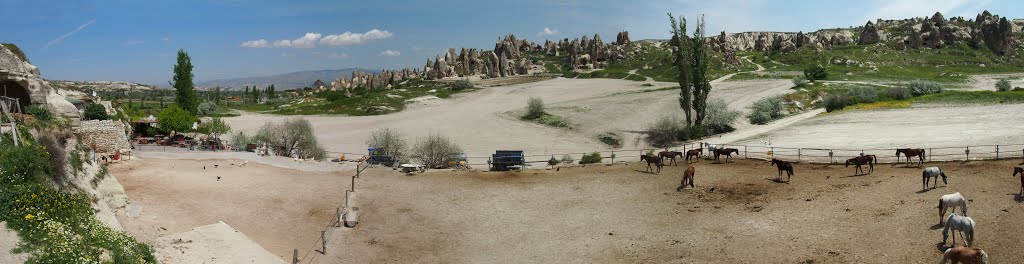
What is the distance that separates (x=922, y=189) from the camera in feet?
81.8

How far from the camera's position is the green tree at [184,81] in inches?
2692

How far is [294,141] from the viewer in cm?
4728

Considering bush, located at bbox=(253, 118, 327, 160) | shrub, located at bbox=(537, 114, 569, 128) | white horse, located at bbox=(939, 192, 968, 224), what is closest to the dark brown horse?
white horse, located at bbox=(939, 192, 968, 224)

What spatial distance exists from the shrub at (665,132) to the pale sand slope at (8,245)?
46.2m

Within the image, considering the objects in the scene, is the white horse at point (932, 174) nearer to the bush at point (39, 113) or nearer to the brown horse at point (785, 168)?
the brown horse at point (785, 168)

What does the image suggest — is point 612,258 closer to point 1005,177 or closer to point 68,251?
point 68,251

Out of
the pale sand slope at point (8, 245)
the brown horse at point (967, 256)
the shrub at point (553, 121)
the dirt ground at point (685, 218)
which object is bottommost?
the dirt ground at point (685, 218)

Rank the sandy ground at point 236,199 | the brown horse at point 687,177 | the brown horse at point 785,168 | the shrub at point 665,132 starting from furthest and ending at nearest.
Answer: the shrub at point 665,132 → the brown horse at point 687,177 → the brown horse at point 785,168 → the sandy ground at point 236,199

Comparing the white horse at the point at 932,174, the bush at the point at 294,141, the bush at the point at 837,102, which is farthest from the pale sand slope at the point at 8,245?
the bush at the point at 837,102

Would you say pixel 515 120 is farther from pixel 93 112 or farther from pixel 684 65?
pixel 93 112

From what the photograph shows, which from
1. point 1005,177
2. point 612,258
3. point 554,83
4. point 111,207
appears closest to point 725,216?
point 612,258

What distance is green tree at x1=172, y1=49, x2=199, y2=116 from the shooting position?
6838 cm

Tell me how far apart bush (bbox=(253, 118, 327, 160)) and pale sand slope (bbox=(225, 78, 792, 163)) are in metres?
5.71

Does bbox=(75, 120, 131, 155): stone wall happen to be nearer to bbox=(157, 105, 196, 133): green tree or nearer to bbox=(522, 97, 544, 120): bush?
bbox=(157, 105, 196, 133): green tree
